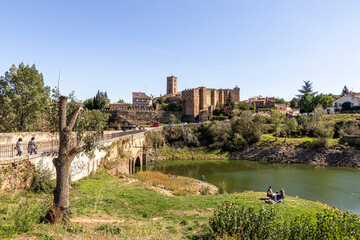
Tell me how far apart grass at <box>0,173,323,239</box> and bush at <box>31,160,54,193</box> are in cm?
72

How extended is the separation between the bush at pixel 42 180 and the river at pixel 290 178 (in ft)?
63.0

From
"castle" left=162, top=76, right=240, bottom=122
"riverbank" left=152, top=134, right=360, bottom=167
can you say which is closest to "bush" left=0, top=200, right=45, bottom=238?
"riverbank" left=152, top=134, right=360, bottom=167

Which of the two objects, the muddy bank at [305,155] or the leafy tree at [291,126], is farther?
the leafy tree at [291,126]

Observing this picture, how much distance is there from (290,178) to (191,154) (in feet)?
82.9

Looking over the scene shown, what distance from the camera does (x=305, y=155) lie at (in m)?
47.4

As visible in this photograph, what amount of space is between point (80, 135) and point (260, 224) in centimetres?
925

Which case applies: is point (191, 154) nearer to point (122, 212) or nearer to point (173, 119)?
point (173, 119)

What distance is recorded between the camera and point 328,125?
55844mm

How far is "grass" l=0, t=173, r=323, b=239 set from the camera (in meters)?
8.66

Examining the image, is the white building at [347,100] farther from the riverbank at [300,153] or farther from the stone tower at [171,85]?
the stone tower at [171,85]

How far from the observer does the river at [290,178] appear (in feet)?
81.6

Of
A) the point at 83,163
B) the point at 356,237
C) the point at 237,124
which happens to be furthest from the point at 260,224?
the point at 237,124

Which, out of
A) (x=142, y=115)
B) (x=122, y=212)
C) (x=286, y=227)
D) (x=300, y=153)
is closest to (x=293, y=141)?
(x=300, y=153)

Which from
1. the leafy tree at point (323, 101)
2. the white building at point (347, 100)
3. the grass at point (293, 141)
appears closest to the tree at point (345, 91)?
the white building at point (347, 100)
